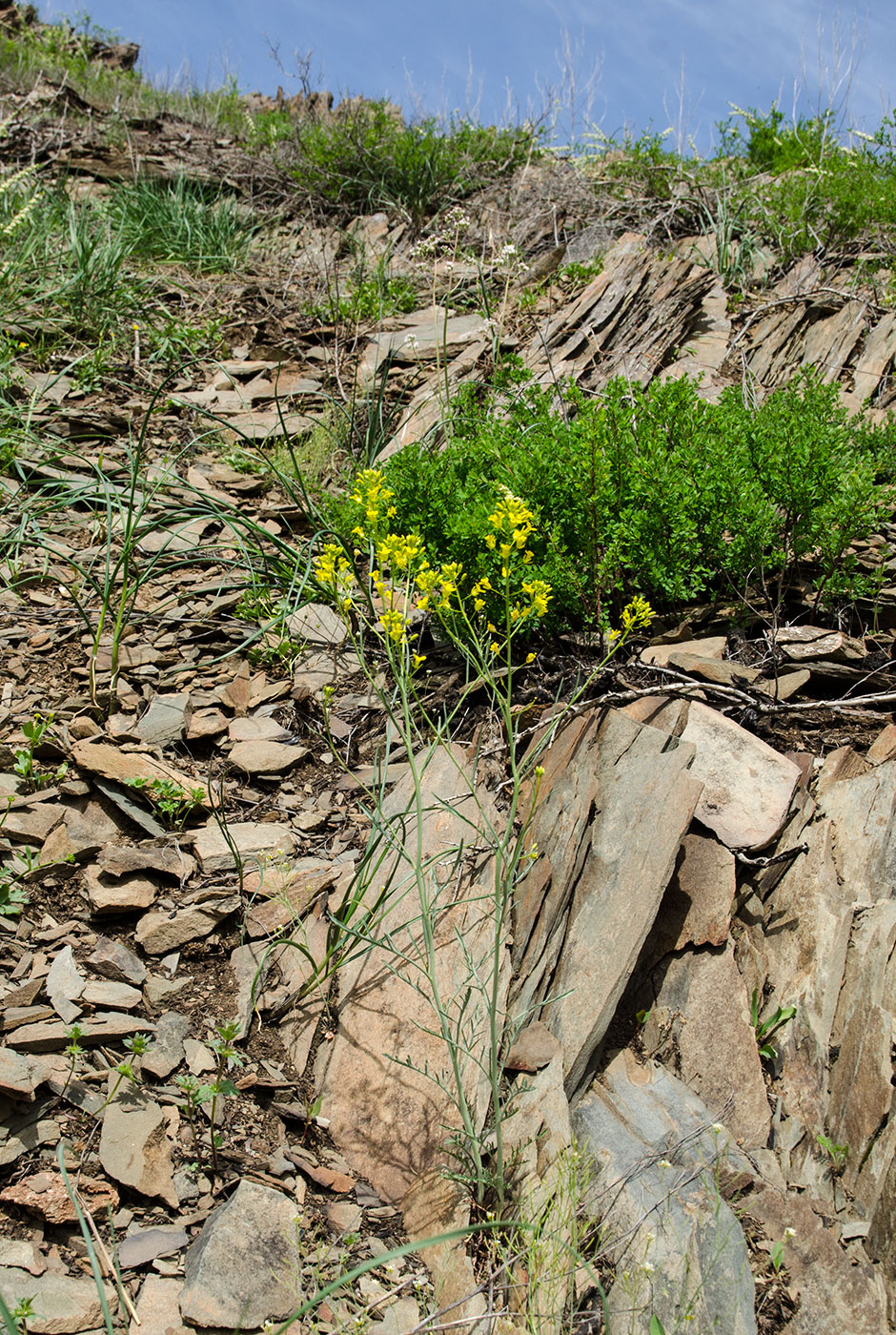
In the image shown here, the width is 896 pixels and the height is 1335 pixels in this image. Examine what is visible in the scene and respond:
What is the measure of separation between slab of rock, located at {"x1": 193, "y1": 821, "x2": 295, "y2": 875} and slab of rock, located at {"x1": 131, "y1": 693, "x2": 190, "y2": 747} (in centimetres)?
47

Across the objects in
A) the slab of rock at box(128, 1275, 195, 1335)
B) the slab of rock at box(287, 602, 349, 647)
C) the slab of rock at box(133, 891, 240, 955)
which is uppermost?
the slab of rock at box(287, 602, 349, 647)

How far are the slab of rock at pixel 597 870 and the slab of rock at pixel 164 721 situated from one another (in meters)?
1.47

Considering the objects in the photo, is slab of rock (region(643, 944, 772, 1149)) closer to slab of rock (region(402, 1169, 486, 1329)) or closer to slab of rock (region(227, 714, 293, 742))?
slab of rock (region(402, 1169, 486, 1329))

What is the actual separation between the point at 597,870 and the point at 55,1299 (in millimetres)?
1675

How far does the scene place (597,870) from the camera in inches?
105

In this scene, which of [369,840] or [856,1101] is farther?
[369,840]

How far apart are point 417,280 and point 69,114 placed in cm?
498

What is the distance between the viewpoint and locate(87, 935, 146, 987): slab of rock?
8.17 feet

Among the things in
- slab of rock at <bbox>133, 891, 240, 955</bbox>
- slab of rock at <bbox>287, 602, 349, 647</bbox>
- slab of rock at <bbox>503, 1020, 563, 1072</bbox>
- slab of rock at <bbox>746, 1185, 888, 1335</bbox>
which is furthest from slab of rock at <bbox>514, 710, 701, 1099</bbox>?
slab of rock at <bbox>287, 602, 349, 647</bbox>

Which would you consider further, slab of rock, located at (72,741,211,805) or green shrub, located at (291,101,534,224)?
green shrub, located at (291,101,534,224)

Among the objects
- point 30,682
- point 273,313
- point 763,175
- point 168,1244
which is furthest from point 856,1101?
point 763,175

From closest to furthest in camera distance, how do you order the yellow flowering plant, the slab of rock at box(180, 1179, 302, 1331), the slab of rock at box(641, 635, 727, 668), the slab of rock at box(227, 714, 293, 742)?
the slab of rock at box(180, 1179, 302, 1331)
the yellow flowering plant
the slab of rock at box(641, 635, 727, 668)
the slab of rock at box(227, 714, 293, 742)

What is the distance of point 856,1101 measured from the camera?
2.32m

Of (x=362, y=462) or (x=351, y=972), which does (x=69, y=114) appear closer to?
(x=362, y=462)
